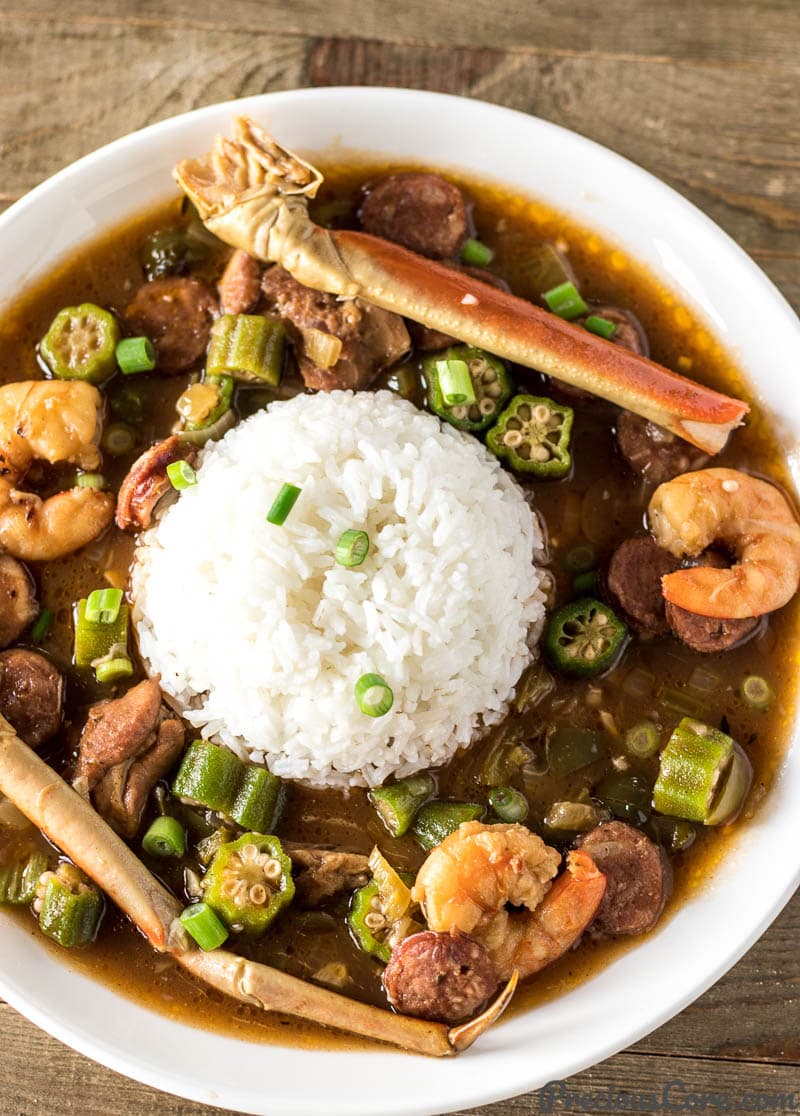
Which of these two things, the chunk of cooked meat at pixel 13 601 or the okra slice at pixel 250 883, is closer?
the okra slice at pixel 250 883

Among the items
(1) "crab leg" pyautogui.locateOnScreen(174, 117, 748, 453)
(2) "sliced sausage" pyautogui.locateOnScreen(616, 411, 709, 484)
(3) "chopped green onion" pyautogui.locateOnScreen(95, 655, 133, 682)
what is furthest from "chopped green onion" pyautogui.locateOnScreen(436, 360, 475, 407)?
(3) "chopped green onion" pyautogui.locateOnScreen(95, 655, 133, 682)

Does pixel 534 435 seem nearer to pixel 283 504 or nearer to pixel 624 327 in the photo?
pixel 624 327

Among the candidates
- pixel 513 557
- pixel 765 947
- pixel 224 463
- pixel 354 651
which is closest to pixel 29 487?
pixel 224 463

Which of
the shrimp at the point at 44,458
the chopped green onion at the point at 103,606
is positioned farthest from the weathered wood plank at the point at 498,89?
the chopped green onion at the point at 103,606

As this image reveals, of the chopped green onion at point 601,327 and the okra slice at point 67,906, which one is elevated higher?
the chopped green onion at point 601,327

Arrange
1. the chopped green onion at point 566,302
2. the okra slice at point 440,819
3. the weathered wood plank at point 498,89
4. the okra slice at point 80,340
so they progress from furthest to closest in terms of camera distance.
→ the weathered wood plank at point 498,89
the chopped green onion at point 566,302
the okra slice at point 80,340
the okra slice at point 440,819

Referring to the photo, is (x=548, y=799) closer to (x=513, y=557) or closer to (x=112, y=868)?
(x=513, y=557)

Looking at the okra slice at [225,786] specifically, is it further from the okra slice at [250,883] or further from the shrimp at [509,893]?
the shrimp at [509,893]
